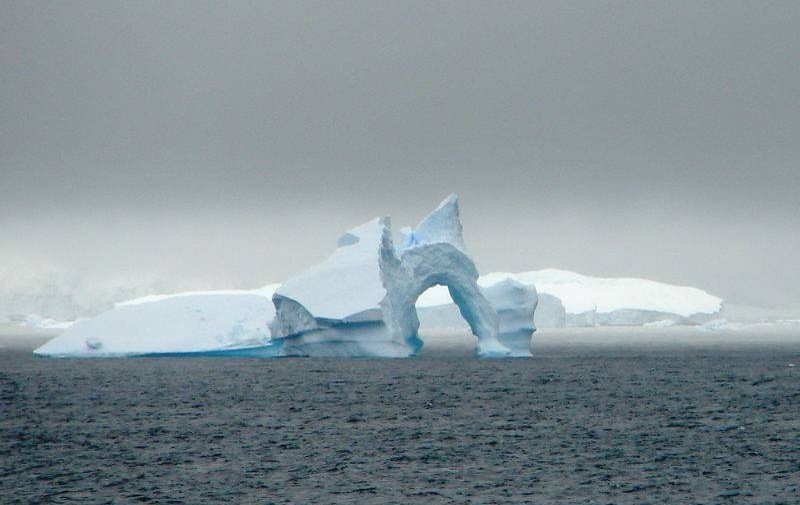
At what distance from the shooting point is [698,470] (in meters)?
17.9

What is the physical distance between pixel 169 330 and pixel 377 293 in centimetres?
920

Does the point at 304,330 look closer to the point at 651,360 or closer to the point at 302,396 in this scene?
the point at 302,396

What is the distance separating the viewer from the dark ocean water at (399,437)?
16.2 meters

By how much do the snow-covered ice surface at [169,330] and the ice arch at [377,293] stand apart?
1.66m

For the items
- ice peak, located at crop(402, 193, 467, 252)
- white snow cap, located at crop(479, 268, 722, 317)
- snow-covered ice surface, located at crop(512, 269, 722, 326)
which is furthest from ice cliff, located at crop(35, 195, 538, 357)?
white snow cap, located at crop(479, 268, 722, 317)

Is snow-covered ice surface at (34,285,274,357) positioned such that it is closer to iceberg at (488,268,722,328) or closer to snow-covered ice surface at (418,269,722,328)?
snow-covered ice surface at (418,269,722,328)

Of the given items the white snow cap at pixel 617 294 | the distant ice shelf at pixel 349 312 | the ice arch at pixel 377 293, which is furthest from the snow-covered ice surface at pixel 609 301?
the ice arch at pixel 377 293

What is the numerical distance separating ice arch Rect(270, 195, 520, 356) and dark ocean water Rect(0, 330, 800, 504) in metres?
1.29

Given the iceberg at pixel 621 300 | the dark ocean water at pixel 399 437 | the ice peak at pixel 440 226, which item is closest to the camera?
the dark ocean water at pixel 399 437

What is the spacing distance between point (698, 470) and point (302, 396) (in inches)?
557

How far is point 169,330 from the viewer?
41156 mm

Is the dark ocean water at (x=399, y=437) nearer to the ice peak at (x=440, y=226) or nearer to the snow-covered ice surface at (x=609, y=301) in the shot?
the ice peak at (x=440, y=226)

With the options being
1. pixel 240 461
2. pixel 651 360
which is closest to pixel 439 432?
pixel 240 461

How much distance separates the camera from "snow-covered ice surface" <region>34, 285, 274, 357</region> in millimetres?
41156
